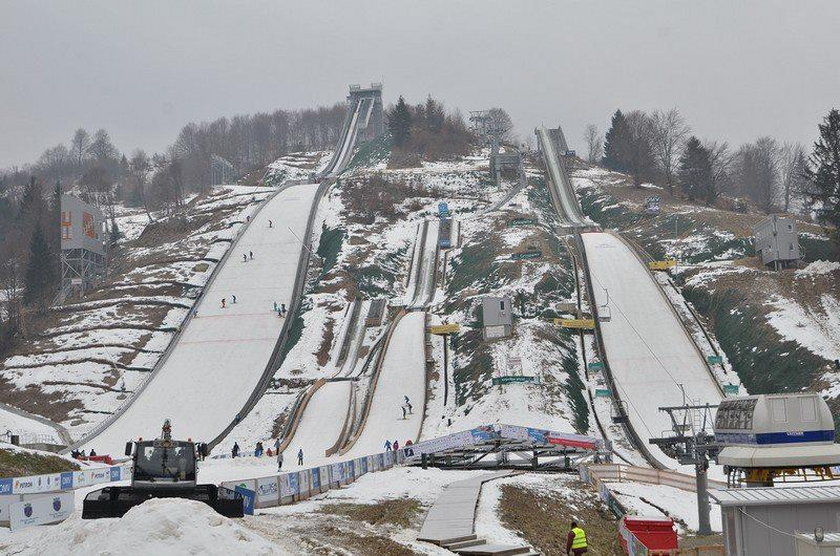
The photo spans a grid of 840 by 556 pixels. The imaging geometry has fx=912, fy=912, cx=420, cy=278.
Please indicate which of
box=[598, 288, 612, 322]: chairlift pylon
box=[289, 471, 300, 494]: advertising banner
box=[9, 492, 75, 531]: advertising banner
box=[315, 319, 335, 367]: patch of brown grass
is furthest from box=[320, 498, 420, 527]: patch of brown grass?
box=[598, 288, 612, 322]: chairlift pylon

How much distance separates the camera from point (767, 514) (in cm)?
1934

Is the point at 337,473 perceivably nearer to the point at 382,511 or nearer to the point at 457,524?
the point at 382,511

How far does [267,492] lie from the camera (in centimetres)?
2725

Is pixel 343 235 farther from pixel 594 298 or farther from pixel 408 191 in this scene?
pixel 594 298

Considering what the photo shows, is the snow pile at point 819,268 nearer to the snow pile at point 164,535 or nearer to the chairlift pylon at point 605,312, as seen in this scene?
the chairlift pylon at point 605,312

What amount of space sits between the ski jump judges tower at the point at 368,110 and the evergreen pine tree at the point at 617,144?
134ft

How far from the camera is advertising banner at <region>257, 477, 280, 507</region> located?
26828 mm

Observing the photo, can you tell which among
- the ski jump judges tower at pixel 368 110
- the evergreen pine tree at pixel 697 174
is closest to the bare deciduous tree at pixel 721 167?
the evergreen pine tree at pixel 697 174

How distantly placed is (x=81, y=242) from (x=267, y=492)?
68252mm

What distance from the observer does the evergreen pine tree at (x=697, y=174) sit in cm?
11338

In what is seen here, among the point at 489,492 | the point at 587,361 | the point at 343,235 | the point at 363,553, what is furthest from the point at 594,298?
the point at 363,553

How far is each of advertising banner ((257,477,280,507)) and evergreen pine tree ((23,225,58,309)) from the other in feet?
241

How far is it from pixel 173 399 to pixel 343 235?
36616 millimetres

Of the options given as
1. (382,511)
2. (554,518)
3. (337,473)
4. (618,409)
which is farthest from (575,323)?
(382,511)
